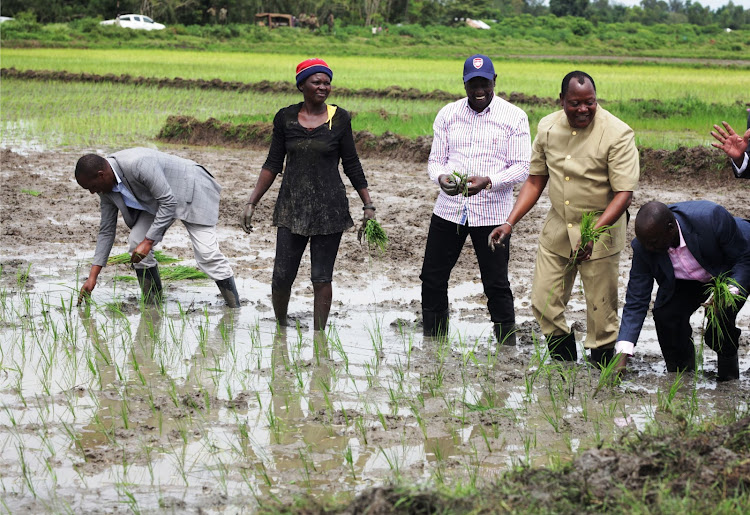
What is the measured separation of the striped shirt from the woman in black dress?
0.54m

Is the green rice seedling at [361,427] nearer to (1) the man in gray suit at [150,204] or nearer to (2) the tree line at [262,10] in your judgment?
(1) the man in gray suit at [150,204]

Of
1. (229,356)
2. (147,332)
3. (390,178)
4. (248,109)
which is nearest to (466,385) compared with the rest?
(229,356)

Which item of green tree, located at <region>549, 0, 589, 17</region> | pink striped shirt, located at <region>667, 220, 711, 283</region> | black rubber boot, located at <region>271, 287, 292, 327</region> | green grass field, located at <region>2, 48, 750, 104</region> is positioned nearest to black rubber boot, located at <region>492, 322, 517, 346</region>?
pink striped shirt, located at <region>667, 220, 711, 283</region>

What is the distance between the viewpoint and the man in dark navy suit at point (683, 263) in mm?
4297

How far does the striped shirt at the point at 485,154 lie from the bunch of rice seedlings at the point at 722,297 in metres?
1.23

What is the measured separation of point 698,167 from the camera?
10367mm

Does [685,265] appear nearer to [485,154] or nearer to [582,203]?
[582,203]

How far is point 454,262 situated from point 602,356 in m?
1.04

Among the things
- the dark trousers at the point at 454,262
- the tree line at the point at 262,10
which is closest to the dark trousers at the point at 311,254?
the dark trousers at the point at 454,262

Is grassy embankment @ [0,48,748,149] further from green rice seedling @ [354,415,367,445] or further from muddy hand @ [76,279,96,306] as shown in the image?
green rice seedling @ [354,415,367,445]

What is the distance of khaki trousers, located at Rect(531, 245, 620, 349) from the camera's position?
15.8 ft

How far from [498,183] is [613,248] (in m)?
0.76

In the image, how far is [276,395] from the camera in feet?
15.7

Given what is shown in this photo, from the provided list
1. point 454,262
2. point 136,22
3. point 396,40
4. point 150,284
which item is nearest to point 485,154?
point 454,262
